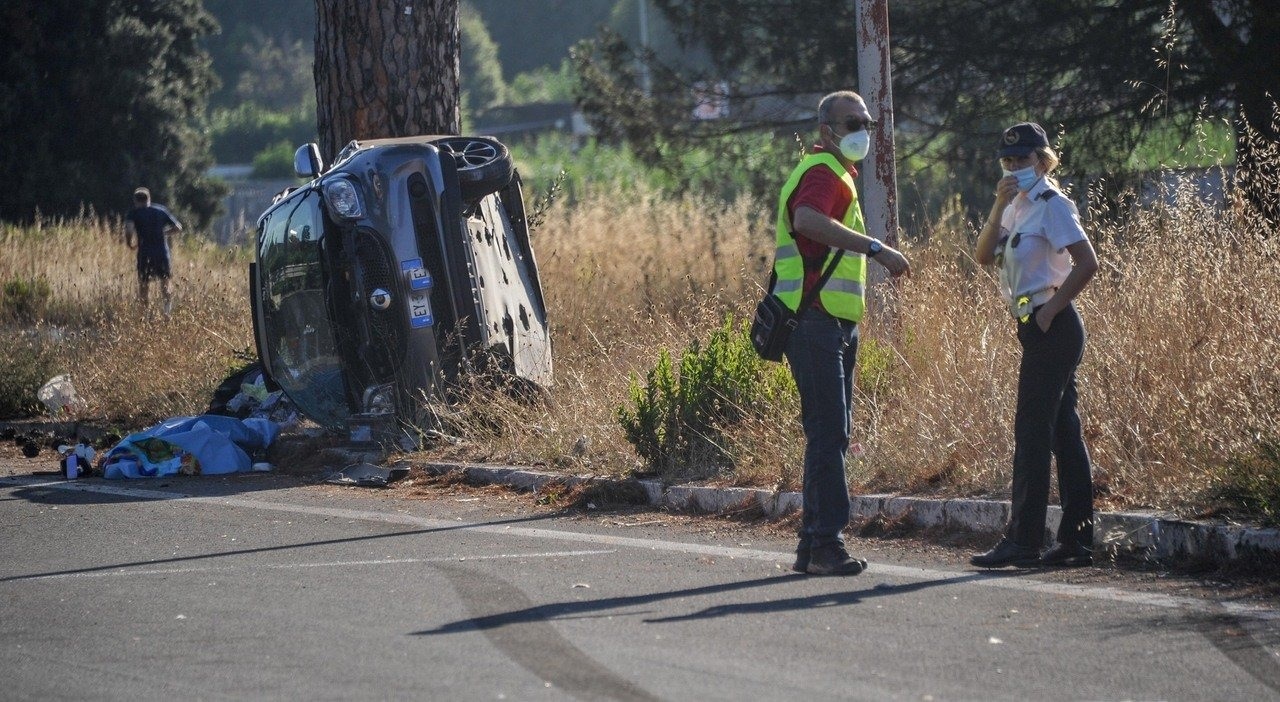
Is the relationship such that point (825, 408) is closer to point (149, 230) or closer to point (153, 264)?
point (153, 264)

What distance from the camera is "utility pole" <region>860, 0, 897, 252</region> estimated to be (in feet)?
31.8

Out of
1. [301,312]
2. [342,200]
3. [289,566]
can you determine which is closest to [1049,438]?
[289,566]

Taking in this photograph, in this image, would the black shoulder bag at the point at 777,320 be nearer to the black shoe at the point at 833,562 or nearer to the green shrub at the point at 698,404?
the black shoe at the point at 833,562

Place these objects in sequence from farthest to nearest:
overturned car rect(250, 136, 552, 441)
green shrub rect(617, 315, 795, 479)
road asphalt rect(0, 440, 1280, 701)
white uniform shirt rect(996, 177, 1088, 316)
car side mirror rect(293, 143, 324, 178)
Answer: car side mirror rect(293, 143, 324, 178), overturned car rect(250, 136, 552, 441), green shrub rect(617, 315, 795, 479), white uniform shirt rect(996, 177, 1088, 316), road asphalt rect(0, 440, 1280, 701)

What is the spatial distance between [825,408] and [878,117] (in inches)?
154

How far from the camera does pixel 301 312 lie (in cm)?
1098

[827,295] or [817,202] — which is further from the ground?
[817,202]

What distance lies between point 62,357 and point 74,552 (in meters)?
7.61

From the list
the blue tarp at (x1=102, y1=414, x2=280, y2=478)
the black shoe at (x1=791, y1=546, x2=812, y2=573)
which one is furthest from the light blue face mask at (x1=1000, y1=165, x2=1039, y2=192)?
the blue tarp at (x1=102, y1=414, x2=280, y2=478)

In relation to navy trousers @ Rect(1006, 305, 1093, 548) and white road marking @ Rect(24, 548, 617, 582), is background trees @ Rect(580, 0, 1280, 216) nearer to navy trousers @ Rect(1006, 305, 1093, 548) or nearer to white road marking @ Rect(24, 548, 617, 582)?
navy trousers @ Rect(1006, 305, 1093, 548)

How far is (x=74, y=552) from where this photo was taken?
7.53 metres

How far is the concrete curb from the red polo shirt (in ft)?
5.24

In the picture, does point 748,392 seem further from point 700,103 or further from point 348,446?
point 700,103

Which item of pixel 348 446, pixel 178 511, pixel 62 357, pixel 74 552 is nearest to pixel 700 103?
pixel 62 357
